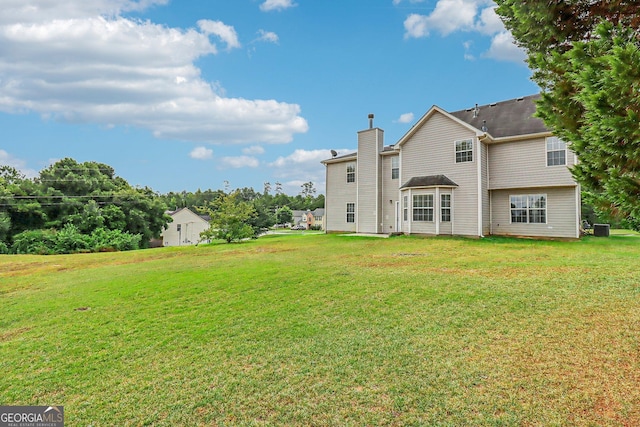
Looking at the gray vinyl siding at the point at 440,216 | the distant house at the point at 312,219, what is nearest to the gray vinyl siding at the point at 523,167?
the gray vinyl siding at the point at 440,216

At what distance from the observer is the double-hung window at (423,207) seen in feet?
55.1

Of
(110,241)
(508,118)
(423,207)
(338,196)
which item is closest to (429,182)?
(423,207)

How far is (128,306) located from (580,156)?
7344mm

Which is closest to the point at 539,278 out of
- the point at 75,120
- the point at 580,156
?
the point at 580,156

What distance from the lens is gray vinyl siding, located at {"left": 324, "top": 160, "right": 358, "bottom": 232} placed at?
72.7ft

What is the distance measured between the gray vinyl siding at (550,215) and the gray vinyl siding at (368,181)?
6.89 metres

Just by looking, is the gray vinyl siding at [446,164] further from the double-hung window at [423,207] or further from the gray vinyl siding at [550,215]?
the gray vinyl siding at [550,215]

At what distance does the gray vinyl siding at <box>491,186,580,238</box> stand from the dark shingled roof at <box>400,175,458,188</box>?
269cm

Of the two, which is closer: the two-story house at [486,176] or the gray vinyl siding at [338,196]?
the two-story house at [486,176]

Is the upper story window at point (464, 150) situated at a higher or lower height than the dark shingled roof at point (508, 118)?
lower

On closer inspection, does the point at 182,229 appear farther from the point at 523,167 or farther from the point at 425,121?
the point at 523,167

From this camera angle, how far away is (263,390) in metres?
2.98

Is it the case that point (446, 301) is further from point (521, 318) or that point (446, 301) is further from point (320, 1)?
point (320, 1)

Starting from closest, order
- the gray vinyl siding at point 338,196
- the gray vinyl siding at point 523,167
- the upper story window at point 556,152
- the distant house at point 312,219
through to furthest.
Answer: the upper story window at point 556,152
the gray vinyl siding at point 523,167
the gray vinyl siding at point 338,196
the distant house at point 312,219
